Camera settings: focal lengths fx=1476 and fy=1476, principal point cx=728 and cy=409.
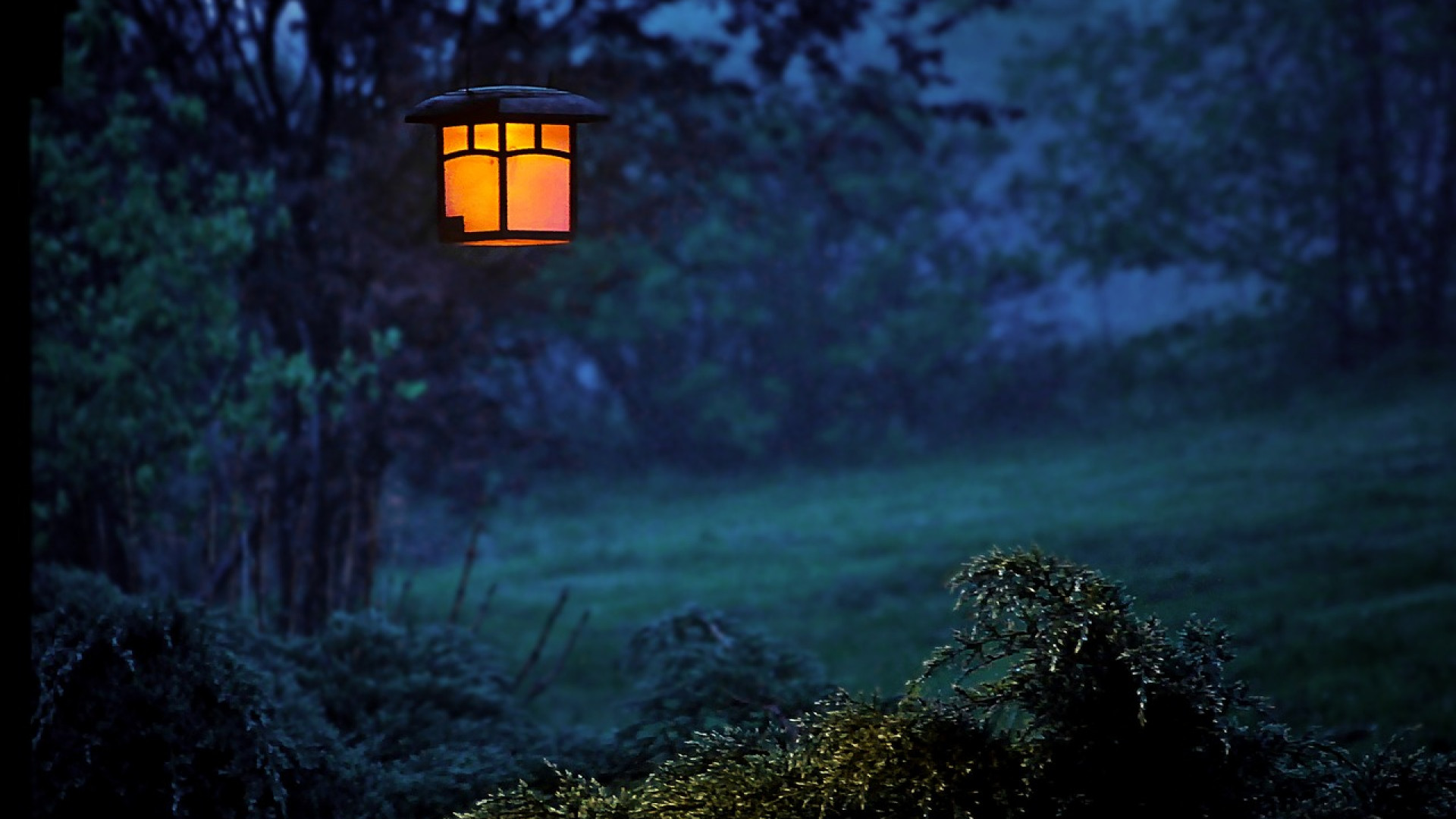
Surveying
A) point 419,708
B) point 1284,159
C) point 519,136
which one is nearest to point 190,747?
point 419,708

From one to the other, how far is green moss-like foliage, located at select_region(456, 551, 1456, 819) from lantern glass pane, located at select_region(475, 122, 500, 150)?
6.59ft

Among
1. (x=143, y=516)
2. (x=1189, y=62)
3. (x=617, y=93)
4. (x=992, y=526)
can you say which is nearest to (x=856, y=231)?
(x=1189, y=62)

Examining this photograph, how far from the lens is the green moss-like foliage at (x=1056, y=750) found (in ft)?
10.8

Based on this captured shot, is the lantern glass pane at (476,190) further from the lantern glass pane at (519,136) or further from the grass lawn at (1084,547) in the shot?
the grass lawn at (1084,547)

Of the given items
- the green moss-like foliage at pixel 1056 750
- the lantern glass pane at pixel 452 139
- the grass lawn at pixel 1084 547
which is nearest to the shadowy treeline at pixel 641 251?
the lantern glass pane at pixel 452 139

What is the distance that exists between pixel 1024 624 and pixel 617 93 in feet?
21.4

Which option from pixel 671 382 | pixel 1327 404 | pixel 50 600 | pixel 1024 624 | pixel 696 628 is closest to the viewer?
pixel 1024 624

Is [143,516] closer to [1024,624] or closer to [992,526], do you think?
[1024,624]

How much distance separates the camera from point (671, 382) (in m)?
20.5

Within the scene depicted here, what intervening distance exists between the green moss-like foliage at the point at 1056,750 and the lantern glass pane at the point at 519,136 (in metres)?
1.96

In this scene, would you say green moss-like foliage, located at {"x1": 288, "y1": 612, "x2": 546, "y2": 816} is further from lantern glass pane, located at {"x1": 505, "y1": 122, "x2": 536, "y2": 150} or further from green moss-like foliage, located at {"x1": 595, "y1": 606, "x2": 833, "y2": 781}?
lantern glass pane, located at {"x1": 505, "y1": 122, "x2": 536, "y2": 150}

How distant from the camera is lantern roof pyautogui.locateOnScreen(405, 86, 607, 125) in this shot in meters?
4.47

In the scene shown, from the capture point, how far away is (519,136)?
4582 millimetres

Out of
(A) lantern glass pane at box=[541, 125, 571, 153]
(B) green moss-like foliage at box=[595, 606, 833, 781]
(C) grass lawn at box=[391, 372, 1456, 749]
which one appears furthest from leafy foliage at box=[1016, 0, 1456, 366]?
(A) lantern glass pane at box=[541, 125, 571, 153]
